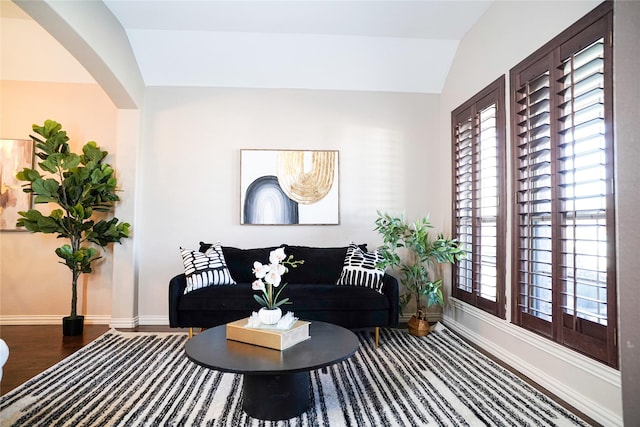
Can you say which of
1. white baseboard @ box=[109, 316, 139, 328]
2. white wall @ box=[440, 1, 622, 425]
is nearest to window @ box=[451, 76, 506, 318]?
white wall @ box=[440, 1, 622, 425]

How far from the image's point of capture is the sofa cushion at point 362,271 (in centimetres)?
352

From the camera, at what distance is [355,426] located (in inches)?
76.0

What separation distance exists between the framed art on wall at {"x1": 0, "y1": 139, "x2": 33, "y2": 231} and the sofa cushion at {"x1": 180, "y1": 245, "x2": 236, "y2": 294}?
213cm

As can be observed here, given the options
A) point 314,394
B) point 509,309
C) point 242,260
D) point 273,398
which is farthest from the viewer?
point 242,260

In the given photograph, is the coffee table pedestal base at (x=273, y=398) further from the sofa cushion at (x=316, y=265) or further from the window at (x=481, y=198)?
the window at (x=481, y=198)

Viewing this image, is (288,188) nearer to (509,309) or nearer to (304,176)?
(304,176)

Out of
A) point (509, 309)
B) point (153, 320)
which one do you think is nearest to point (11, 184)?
point (153, 320)

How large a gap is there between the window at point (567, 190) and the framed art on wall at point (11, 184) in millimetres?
4979

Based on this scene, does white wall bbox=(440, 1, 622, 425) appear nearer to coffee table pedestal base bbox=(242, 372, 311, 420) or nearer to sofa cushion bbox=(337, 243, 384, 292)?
sofa cushion bbox=(337, 243, 384, 292)

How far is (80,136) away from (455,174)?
4.22 metres

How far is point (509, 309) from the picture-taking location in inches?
115

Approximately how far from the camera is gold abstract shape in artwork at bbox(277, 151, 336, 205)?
4250 mm

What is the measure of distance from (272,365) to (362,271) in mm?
1857

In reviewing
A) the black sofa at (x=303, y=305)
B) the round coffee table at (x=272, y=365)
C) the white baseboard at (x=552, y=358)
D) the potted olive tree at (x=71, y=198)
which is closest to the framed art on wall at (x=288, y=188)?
the black sofa at (x=303, y=305)
